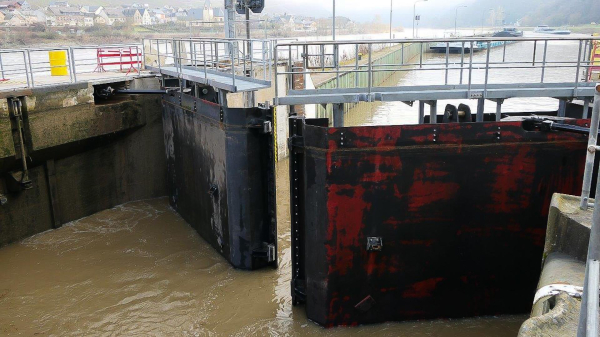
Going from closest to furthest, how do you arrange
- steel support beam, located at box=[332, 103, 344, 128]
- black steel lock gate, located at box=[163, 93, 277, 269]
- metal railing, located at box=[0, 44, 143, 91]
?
1. steel support beam, located at box=[332, 103, 344, 128]
2. black steel lock gate, located at box=[163, 93, 277, 269]
3. metal railing, located at box=[0, 44, 143, 91]

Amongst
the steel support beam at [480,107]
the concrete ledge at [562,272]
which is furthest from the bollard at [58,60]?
the concrete ledge at [562,272]

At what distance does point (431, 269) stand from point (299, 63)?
13.6m

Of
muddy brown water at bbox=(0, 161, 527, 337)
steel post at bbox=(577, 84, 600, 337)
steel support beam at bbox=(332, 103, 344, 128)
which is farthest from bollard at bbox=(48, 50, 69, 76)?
steel post at bbox=(577, 84, 600, 337)

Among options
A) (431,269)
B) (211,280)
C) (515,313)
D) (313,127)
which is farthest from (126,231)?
(515,313)

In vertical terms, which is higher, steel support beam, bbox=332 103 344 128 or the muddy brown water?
steel support beam, bbox=332 103 344 128

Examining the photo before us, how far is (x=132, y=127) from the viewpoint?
13.9 meters

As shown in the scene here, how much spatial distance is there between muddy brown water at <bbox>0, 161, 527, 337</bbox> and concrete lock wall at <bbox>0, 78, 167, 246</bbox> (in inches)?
25.5

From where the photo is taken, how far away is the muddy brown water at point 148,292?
8492 mm

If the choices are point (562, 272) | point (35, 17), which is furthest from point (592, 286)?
point (35, 17)

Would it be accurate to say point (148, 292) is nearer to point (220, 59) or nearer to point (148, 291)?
point (148, 291)

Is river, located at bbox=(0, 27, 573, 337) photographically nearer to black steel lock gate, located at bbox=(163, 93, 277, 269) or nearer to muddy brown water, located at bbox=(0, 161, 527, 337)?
muddy brown water, located at bbox=(0, 161, 527, 337)

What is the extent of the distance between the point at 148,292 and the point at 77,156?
4.97 m

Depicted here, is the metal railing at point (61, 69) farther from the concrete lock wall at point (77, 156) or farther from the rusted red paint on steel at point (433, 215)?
the rusted red paint on steel at point (433, 215)

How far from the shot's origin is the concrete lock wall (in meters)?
11.6
